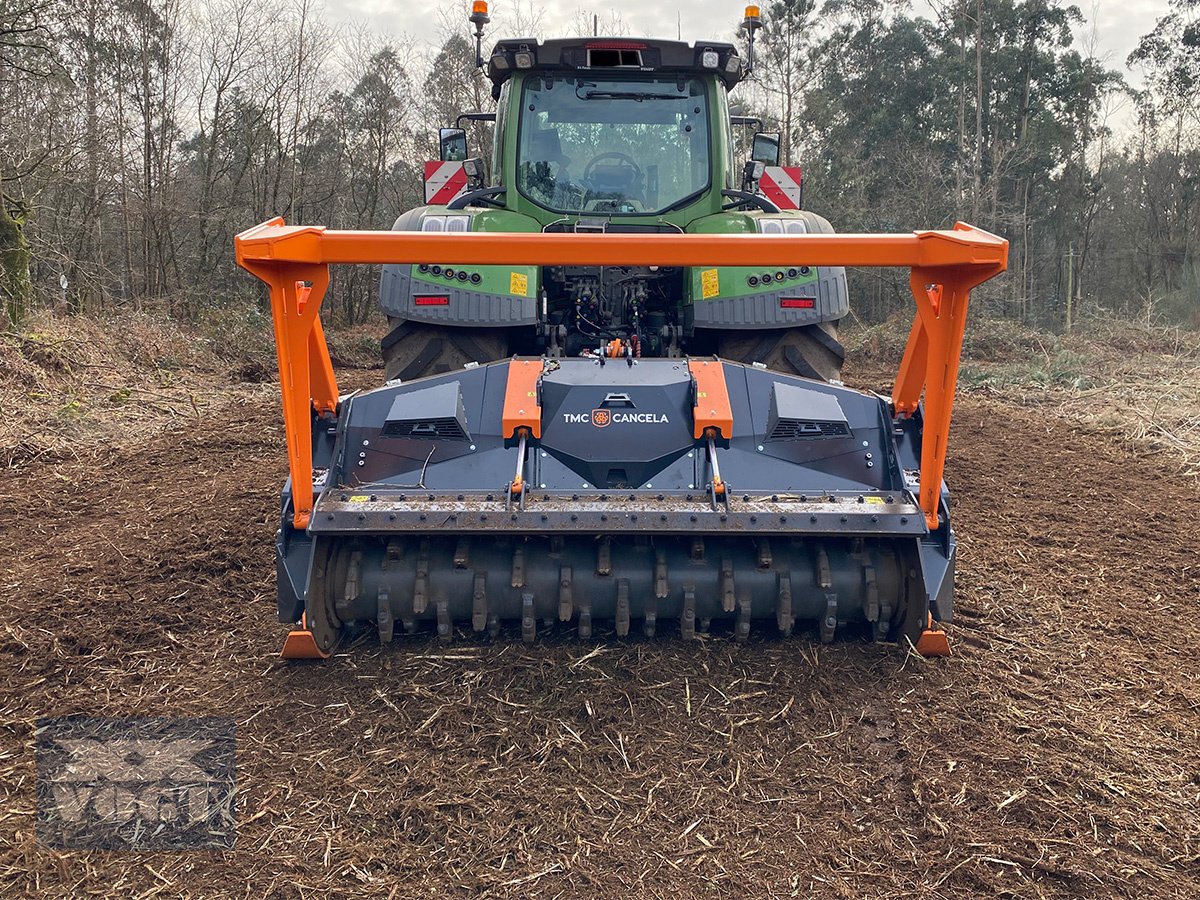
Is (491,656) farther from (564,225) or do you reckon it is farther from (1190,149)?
(1190,149)

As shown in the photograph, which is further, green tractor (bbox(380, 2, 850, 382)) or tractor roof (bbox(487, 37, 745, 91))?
tractor roof (bbox(487, 37, 745, 91))

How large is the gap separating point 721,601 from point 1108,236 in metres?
30.5

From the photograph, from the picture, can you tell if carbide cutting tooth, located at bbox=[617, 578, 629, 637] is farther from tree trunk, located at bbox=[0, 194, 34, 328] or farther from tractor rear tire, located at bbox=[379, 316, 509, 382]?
tree trunk, located at bbox=[0, 194, 34, 328]

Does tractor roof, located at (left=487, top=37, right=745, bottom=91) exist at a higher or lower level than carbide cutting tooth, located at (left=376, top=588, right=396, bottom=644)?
higher

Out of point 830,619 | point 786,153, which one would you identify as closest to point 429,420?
point 830,619

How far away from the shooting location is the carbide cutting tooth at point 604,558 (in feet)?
10.6

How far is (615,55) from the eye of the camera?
16.4 ft

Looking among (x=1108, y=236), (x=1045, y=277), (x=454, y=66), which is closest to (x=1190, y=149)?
(x=1108, y=236)

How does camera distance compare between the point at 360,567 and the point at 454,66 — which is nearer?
the point at 360,567

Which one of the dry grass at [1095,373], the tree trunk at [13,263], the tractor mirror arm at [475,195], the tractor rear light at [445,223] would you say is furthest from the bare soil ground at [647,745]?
the tree trunk at [13,263]

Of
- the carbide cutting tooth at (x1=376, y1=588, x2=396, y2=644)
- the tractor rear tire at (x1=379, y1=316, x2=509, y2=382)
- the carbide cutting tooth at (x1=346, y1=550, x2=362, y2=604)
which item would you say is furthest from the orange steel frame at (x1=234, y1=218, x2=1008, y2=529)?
the tractor rear tire at (x1=379, y1=316, x2=509, y2=382)

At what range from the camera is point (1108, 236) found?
28844mm

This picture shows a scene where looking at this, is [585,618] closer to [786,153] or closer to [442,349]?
[442,349]

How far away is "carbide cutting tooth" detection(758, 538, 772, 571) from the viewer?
10.6 feet
